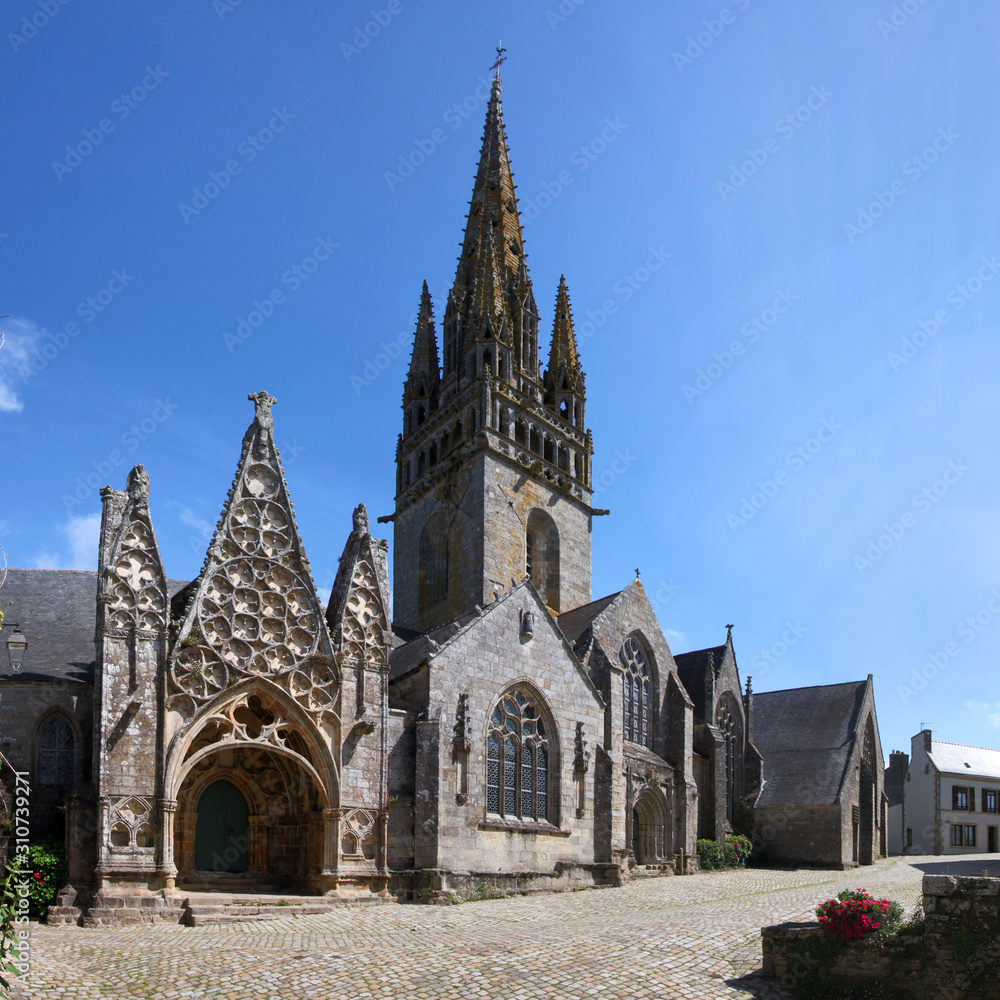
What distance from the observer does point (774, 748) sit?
109ft

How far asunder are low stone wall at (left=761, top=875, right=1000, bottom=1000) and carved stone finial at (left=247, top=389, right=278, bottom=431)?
1290 cm

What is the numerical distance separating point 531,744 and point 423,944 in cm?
947

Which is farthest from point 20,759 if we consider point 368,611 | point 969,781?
point 969,781

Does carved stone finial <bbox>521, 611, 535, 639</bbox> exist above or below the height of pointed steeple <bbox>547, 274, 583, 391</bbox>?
below

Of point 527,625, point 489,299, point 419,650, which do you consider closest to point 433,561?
point 489,299

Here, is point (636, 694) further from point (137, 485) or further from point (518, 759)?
point (137, 485)

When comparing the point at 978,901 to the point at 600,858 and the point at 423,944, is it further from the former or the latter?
the point at 600,858

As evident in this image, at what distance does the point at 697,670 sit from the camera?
3186 cm

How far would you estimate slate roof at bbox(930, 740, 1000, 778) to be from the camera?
45.2m

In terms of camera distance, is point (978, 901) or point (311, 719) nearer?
point (978, 901)

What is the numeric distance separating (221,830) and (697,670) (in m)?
18.0

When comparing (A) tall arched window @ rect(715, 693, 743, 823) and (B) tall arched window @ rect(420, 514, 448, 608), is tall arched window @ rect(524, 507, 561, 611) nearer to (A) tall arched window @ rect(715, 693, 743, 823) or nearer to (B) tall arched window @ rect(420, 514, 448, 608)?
(B) tall arched window @ rect(420, 514, 448, 608)

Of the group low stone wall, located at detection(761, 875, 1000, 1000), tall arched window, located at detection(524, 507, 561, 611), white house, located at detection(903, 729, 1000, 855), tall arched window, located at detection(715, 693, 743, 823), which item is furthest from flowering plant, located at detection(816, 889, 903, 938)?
white house, located at detection(903, 729, 1000, 855)

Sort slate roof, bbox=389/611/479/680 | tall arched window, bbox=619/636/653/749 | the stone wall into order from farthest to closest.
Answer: tall arched window, bbox=619/636/653/749, slate roof, bbox=389/611/479/680, the stone wall
